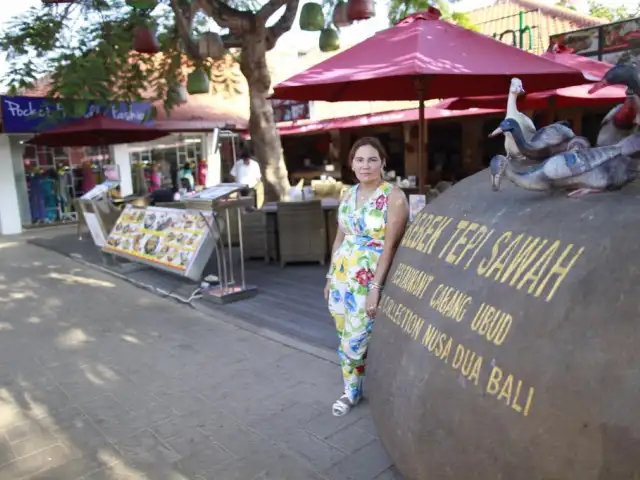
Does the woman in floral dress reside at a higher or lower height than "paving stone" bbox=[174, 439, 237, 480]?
higher

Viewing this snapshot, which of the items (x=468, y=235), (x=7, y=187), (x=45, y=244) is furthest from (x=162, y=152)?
(x=468, y=235)

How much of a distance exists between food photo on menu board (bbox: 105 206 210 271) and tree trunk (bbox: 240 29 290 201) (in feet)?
7.48

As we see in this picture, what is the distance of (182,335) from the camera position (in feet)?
17.3

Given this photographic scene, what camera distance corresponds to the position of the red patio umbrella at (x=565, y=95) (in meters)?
5.51

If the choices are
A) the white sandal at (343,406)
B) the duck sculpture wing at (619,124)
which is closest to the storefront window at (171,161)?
the white sandal at (343,406)

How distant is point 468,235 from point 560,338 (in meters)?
0.71

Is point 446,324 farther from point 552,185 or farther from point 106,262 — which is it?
point 106,262

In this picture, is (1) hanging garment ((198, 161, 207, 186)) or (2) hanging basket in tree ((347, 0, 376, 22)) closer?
(2) hanging basket in tree ((347, 0, 376, 22))

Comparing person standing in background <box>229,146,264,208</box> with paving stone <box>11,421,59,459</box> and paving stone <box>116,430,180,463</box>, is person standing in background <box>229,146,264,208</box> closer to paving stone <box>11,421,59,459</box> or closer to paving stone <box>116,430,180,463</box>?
paving stone <box>11,421,59,459</box>

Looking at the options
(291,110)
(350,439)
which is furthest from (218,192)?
(291,110)

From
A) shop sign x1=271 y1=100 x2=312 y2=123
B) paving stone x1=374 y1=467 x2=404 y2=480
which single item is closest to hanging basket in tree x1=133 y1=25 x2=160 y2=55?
paving stone x1=374 y1=467 x2=404 y2=480

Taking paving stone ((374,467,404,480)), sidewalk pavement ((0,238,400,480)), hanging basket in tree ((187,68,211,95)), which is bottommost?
sidewalk pavement ((0,238,400,480))

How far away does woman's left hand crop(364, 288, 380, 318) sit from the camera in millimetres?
3120

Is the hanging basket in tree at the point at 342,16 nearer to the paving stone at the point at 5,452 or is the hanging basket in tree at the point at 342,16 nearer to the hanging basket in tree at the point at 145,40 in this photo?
the hanging basket in tree at the point at 145,40
